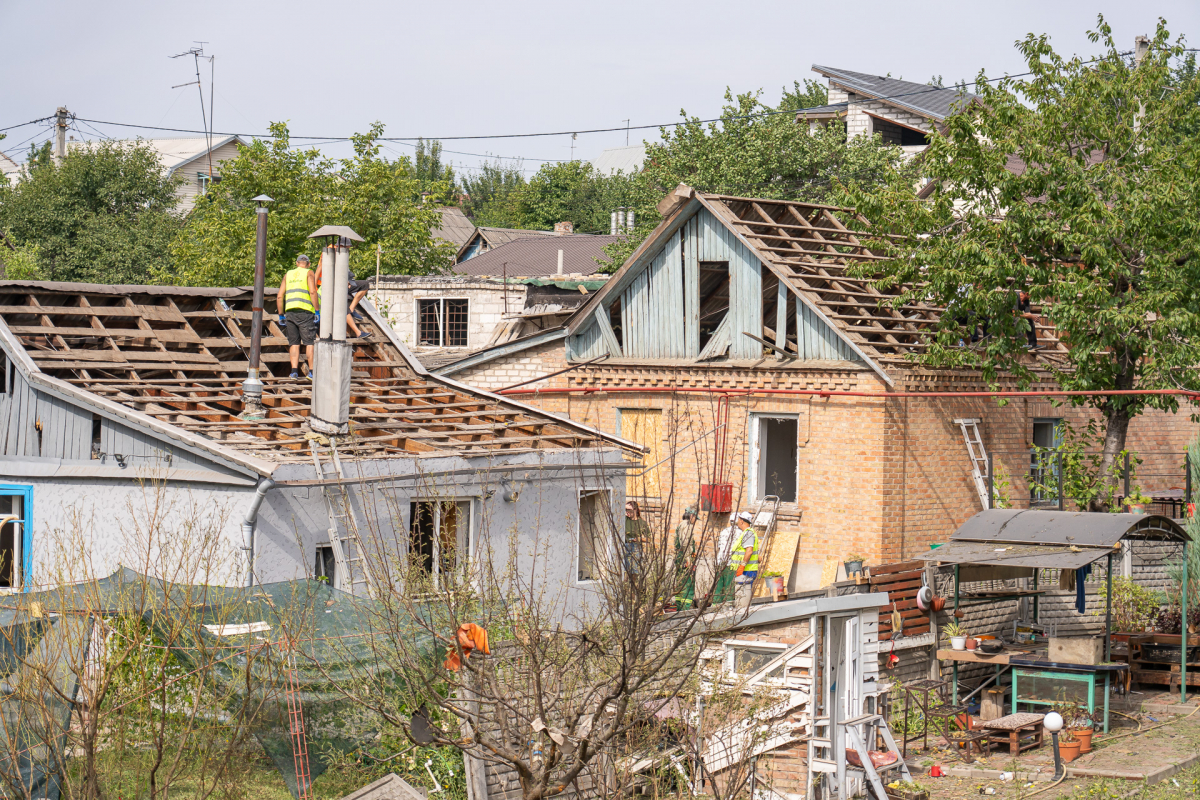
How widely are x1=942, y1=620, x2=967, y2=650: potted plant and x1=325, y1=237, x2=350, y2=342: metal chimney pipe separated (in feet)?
26.4

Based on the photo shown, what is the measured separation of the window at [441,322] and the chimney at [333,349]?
18.0m

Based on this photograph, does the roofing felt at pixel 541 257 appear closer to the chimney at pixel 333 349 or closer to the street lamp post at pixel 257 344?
the street lamp post at pixel 257 344

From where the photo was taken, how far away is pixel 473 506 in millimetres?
13633

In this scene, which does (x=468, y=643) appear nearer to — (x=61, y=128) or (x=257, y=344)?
(x=257, y=344)

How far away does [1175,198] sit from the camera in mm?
16203

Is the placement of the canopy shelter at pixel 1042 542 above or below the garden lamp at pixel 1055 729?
above

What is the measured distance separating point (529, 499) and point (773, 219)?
30.4ft

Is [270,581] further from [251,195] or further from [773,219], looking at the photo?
[251,195]

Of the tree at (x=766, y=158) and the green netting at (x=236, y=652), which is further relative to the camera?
the tree at (x=766, y=158)

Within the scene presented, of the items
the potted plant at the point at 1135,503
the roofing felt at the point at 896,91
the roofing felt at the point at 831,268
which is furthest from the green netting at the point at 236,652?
the roofing felt at the point at 896,91

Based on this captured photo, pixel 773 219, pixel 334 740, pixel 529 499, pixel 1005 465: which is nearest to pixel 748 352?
pixel 773 219

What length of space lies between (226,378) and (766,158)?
2365cm

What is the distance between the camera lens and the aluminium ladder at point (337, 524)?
11.9 m

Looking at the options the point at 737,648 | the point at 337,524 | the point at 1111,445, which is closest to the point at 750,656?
the point at 737,648
